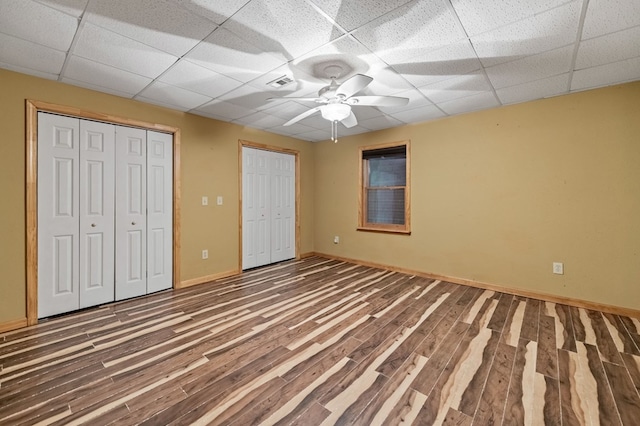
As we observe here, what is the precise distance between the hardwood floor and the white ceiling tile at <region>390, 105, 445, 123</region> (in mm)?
2472

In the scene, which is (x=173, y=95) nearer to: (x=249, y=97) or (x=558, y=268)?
(x=249, y=97)

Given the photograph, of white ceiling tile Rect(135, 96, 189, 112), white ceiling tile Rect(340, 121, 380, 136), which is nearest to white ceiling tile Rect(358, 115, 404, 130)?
white ceiling tile Rect(340, 121, 380, 136)

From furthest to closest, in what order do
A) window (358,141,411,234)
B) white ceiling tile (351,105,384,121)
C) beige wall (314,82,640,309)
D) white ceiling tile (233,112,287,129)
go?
1. window (358,141,411,234)
2. white ceiling tile (233,112,287,129)
3. white ceiling tile (351,105,384,121)
4. beige wall (314,82,640,309)

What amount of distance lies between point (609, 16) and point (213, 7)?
2.60 m

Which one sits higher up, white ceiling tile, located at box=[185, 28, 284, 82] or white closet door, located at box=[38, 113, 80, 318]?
white ceiling tile, located at box=[185, 28, 284, 82]

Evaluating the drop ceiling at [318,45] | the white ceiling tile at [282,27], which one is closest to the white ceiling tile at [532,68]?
the drop ceiling at [318,45]

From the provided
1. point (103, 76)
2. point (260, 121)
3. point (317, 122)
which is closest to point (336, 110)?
point (317, 122)

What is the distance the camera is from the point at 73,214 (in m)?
3.02

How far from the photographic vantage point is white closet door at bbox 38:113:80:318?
9.30 ft

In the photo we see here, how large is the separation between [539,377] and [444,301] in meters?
1.43

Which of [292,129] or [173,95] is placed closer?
[173,95]

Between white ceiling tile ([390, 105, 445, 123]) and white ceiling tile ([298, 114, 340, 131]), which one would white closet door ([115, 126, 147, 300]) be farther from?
white ceiling tile ([390, 105, 445, 123])

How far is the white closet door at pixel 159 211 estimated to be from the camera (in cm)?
362

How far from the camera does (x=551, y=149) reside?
3.34 m
